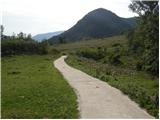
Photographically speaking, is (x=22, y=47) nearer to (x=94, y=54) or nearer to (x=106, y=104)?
(x=94, y=54)

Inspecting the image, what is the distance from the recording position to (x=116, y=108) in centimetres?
1725

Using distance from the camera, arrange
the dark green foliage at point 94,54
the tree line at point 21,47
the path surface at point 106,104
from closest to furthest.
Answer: the path surface at point 106,104 → the tree line at point 21,47 → the dark green foliage at point 94,54

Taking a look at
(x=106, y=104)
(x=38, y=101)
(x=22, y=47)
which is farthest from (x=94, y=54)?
(x=106, y=104)

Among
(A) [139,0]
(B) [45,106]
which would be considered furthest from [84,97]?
(A) [139,0]

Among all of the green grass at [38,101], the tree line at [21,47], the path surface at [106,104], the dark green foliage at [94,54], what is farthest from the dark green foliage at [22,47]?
the path surface at [106,104]

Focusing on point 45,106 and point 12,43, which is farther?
point 12,43

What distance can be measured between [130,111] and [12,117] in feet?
16.1

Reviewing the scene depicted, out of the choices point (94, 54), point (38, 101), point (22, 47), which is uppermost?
point (38, 101)

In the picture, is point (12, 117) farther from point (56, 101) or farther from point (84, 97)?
point (84, 97)

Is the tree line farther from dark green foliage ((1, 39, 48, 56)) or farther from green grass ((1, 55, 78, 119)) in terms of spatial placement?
green grass ((1, 55, 78, 119))

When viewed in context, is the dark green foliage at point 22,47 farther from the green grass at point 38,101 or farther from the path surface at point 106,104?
the path surface at point 106,104

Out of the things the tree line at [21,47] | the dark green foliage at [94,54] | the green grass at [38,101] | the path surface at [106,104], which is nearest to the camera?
the path surface at [106,104]

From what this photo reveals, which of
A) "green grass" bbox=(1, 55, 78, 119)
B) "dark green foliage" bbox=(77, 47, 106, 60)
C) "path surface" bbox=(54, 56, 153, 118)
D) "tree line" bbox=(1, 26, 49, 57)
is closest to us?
"path surface" bbox=(54, 56, 153, 118)

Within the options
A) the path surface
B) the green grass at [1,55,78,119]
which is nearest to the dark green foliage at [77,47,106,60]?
the green grass at [1,55,78,119]
